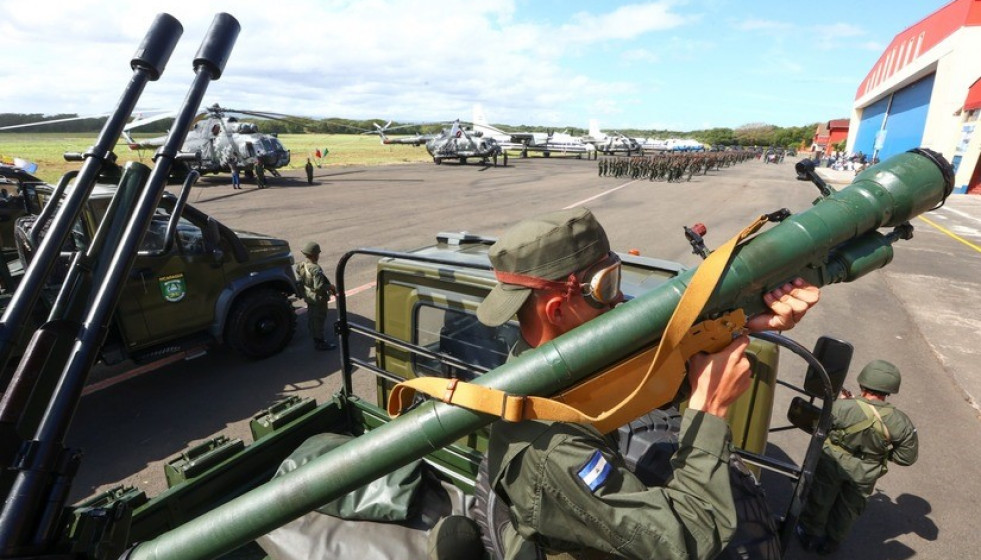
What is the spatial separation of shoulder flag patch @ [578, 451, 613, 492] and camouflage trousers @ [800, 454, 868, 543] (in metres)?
3.03

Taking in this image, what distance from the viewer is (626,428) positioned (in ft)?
7.87

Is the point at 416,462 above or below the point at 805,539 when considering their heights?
above

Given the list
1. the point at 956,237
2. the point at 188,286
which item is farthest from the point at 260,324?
the point at 956,237

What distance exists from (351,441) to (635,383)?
2.82ft

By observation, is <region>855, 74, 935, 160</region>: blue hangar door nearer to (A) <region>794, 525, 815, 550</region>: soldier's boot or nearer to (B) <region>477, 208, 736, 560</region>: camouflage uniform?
(A) <region>794, 525, 815, 550</region>: soldier's boot

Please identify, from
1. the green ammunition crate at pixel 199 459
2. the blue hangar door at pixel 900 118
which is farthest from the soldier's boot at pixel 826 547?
the blue hangar door at pixel 900 118

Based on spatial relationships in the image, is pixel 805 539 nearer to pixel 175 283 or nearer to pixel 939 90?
pixel 175 283

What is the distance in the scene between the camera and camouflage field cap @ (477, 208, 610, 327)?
160 centimetres

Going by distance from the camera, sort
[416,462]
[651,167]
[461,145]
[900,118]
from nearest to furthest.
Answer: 1. [416,462]
2. [651,167]
3. [900,118]
4. [461,145]

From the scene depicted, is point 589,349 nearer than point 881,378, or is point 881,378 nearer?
point 589,349

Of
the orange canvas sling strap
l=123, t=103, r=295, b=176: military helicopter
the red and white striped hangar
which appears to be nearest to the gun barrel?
the orange canvas sling strap

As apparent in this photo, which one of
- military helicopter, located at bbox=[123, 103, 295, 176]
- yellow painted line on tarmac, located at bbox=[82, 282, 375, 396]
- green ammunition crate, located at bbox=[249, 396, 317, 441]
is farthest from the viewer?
military helicopter, located at bbox=[123, 103, 295, 176]

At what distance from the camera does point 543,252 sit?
5.25 feet

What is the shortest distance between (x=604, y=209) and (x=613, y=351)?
18750 millimetres
